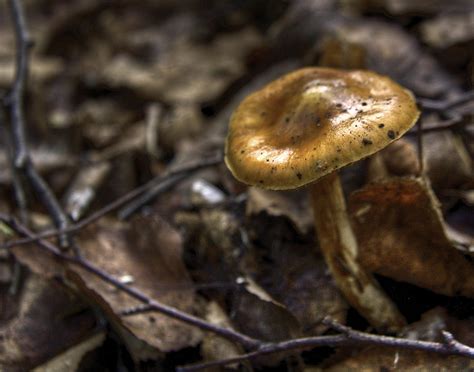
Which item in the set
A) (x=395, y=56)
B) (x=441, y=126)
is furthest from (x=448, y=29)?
(x=441, y=126)

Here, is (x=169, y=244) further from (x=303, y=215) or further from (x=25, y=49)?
(x=25, y=49)

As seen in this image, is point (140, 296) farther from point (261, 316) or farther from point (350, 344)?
point (350, 344)

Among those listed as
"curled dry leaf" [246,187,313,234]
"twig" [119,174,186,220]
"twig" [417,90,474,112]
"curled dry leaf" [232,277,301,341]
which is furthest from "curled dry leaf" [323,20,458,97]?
"curled dry leaf" [232,277,301,341]

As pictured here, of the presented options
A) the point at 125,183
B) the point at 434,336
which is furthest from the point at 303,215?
the point at 125,183

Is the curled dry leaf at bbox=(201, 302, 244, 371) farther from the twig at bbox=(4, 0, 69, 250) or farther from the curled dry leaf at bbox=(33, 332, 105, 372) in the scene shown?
the twig at bbox=(4, 0, 69, 250)

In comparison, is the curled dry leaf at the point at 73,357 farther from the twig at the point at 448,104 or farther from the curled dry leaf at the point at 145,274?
the twig at the point at 448,104

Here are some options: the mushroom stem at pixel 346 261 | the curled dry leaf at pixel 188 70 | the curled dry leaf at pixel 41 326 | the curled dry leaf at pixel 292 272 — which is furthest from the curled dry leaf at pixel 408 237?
the curled dry leaf at pixel 188 70

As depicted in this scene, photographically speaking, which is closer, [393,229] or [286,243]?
[393,229]
